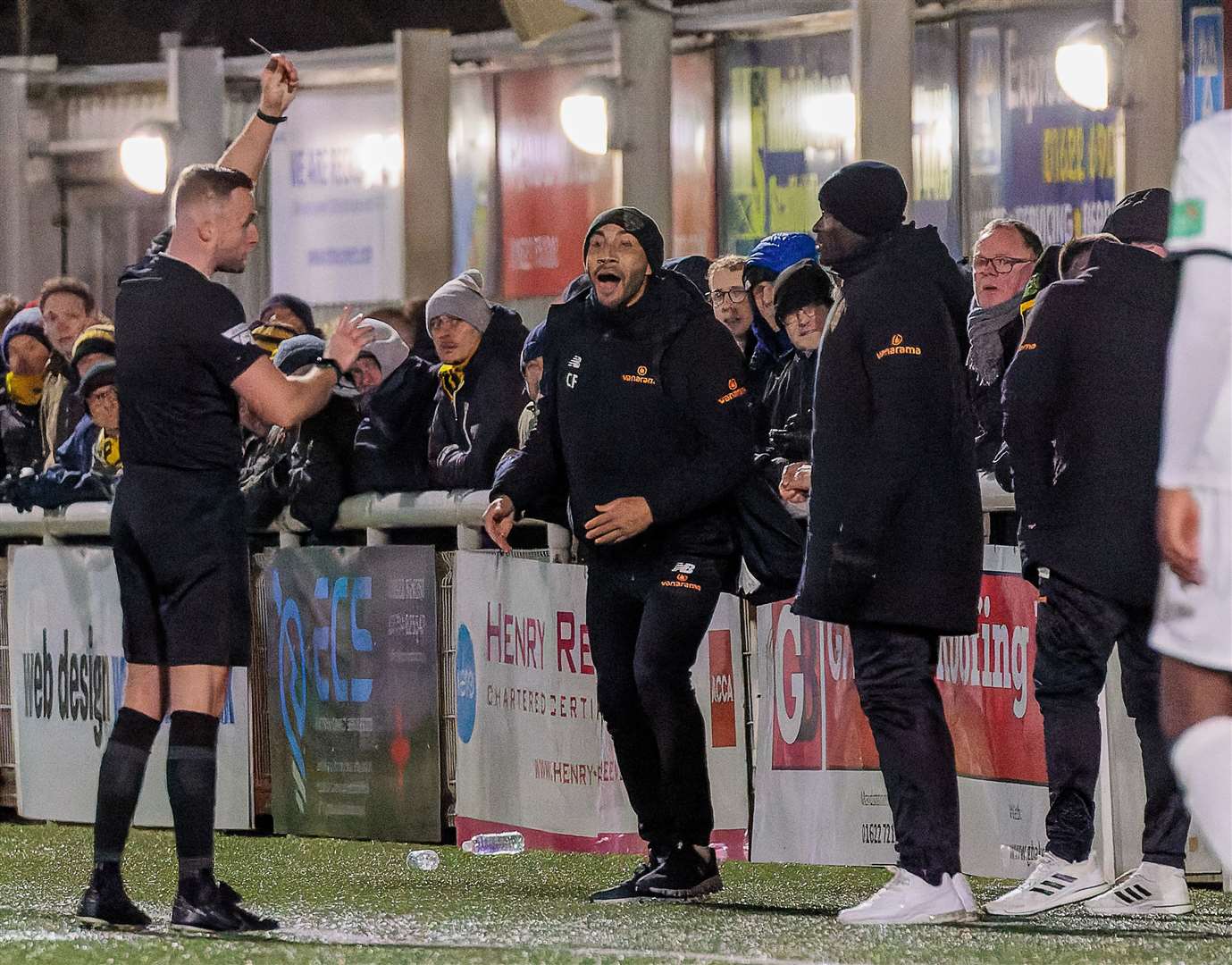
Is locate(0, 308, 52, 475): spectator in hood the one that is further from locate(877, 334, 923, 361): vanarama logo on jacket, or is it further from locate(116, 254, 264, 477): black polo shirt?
locate(877, 334, 923, 361): vanarama logo on jacket

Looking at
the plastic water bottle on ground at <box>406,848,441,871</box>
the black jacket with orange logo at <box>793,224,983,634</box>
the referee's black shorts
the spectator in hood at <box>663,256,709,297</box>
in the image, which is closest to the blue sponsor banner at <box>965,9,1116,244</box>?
the spectator in hood at <box>663,256,709,297</box>

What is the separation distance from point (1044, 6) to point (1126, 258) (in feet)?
38.0

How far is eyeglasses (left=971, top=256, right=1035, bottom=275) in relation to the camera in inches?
344

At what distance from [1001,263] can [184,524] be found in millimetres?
3359

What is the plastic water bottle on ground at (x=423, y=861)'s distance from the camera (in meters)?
8.74

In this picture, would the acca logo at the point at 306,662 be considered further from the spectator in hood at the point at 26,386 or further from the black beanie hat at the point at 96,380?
the spectator in hood at the point at 26,386

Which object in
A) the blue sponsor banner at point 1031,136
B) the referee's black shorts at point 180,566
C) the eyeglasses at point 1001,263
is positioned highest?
the blue sponsor banner at point 1031,136

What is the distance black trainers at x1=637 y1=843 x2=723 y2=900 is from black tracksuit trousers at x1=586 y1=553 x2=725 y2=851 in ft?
0.14

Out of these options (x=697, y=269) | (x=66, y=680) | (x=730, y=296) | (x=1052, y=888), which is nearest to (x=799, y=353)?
(x=730, y=296)

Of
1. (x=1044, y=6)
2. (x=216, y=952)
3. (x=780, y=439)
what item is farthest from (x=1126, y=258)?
(x=1044, y=6)

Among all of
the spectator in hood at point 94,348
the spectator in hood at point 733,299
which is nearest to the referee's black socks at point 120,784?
the spectator in hood at point 733,299

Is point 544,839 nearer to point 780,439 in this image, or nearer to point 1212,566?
point 780,439

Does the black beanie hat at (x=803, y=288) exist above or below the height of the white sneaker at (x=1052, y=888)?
above

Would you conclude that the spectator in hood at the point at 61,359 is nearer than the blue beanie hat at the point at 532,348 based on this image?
No
